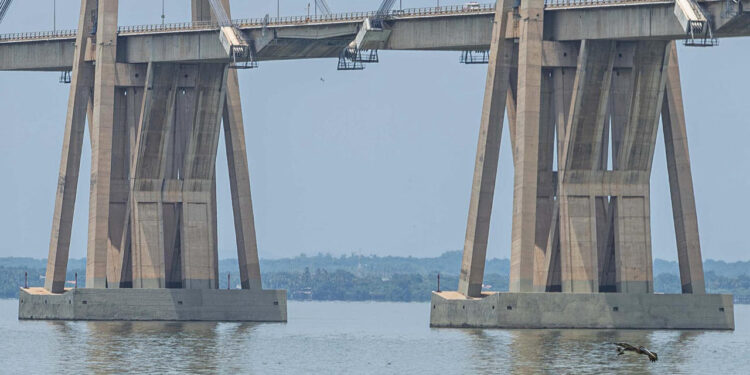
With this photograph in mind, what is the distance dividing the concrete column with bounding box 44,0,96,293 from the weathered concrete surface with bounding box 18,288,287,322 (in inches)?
126

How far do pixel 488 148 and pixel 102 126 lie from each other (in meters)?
31.6

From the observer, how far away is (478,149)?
130875mm

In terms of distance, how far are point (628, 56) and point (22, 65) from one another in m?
50.0

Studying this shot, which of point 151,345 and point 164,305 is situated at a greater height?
point 164,305

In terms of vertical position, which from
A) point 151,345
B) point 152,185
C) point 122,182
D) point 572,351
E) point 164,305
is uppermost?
point 122,182

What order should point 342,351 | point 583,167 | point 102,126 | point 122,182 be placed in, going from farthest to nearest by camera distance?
point 122,182
point 102,126
point 583,167
point 342,351

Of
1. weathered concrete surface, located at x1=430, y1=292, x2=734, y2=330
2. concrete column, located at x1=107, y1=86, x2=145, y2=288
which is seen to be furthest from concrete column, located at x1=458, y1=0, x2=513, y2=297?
concrete column, located at x1=107, y1=86, x2=145, y2=288

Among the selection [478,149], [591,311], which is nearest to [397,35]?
[478,149]

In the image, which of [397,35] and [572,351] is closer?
[572,351]

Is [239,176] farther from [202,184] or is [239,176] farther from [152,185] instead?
[152,185]

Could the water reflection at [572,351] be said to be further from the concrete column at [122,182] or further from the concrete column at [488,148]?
the concrete column at [122,182]


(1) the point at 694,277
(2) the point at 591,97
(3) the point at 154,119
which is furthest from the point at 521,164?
(3) the point at 154,119

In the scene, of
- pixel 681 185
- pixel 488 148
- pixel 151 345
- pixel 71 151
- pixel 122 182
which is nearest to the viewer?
pixel 151 345

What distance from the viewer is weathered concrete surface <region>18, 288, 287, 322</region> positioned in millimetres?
143500
